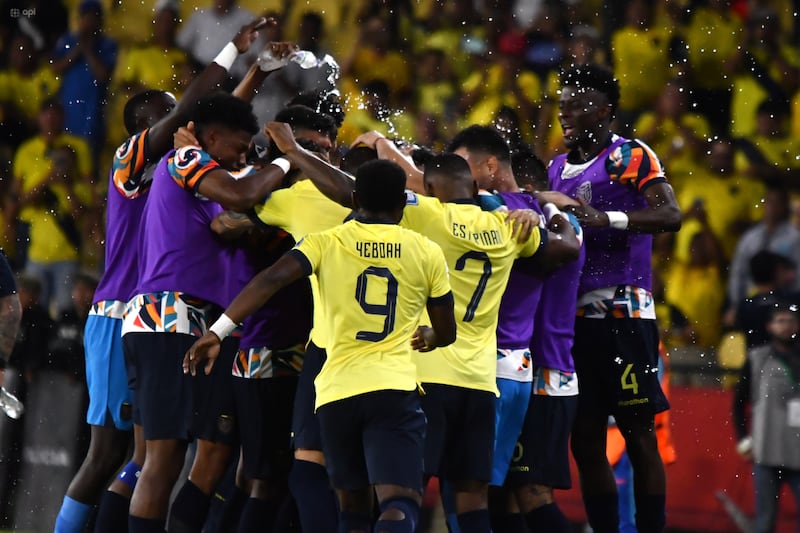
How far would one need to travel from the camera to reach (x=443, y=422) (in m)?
6.78

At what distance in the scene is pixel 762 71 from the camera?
12492 mm

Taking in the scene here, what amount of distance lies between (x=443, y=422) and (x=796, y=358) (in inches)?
182

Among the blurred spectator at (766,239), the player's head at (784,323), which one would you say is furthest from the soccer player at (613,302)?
the blurred spectator at (766,239)

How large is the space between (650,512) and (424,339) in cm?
200

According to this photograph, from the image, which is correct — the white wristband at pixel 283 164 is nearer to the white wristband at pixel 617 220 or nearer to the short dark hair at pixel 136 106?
the short dark hair at pixel 136 106

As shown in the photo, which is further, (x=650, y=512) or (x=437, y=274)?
(x=650, y=512)

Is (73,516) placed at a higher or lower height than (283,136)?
lower

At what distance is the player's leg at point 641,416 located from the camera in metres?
7.64

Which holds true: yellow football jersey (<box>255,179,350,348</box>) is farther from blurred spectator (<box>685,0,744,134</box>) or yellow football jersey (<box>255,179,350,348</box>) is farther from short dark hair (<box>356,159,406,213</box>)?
blurred spectator (<box>685,0,744,134</box>)

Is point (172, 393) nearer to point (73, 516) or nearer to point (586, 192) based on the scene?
point (73, 516)

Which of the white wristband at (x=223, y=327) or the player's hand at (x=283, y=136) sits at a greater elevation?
the player's hand at (x=283, y=136)

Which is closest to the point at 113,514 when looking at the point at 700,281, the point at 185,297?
the point at 185,297

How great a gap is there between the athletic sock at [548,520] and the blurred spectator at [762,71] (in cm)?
596

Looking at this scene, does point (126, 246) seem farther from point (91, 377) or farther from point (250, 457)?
point (250, 457)
